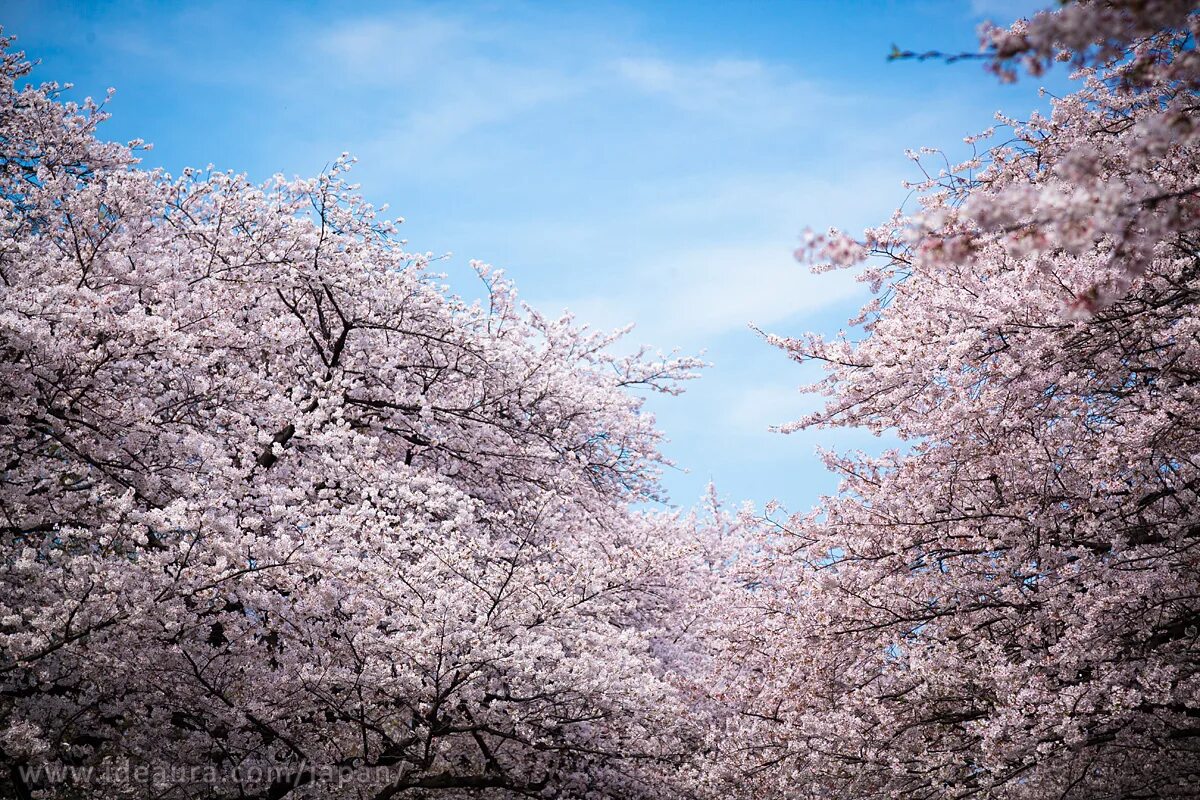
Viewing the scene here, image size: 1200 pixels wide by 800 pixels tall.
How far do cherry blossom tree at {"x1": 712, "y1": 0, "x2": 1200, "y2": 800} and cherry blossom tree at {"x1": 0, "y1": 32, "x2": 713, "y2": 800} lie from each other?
1.75 m

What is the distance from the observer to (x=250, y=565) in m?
7.48

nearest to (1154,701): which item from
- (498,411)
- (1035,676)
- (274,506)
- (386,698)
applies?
(1035,676)

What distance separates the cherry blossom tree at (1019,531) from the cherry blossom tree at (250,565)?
5.73 ft

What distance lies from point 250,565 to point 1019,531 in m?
6.39

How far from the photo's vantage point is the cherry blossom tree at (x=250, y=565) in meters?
7.12

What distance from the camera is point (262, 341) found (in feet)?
33.8

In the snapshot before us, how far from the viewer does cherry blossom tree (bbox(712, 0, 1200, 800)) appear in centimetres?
659

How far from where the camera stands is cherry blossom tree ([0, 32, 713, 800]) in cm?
712

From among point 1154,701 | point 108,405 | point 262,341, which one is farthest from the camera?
point 262,341

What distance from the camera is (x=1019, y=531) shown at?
7520 millimetres

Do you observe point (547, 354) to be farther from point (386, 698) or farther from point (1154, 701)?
point (1154, 701)

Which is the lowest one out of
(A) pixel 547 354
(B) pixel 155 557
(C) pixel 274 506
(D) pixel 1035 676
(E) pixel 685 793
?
(E) pixel 685 793

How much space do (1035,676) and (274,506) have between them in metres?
6.20

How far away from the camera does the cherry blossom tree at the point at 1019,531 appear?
21.6 feet
